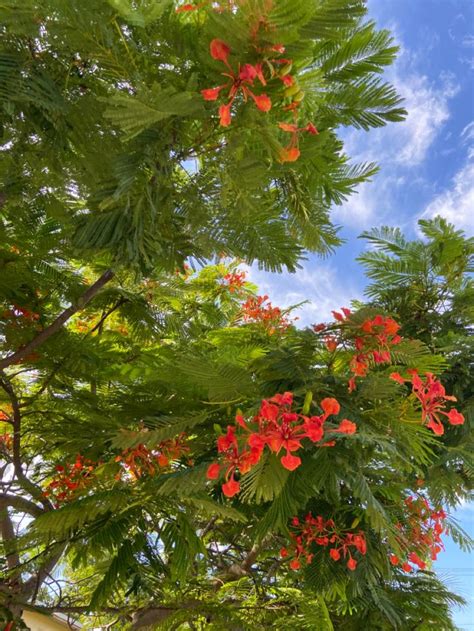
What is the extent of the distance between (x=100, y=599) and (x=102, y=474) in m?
0.53

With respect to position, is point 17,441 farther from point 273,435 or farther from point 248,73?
point 248,73

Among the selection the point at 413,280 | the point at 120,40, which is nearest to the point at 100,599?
the point at 120,40

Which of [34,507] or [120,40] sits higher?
[120,40]

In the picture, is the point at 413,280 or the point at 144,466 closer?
the point at 144,466

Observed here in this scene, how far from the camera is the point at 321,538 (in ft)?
7.47

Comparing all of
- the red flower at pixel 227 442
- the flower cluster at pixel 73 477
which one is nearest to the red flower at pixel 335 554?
the flower cluster at pixel 73 477

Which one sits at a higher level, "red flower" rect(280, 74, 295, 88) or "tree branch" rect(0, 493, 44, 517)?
"red flower" rect(280, 74, 295, 88)

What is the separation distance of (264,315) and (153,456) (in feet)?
4.95

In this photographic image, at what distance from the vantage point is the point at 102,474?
6.98 ft

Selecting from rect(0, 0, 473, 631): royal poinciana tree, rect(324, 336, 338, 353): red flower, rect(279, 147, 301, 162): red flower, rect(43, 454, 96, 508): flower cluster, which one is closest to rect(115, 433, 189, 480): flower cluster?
rect(0, 0, 473, 631): royal poinciana tree

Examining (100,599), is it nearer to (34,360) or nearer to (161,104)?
(34,360)

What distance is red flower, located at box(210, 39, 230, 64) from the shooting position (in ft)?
2.65

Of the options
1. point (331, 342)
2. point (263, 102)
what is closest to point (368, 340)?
point (331, 342)

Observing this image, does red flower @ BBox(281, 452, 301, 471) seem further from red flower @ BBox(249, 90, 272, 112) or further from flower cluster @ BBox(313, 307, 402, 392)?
red flower @ BBox(249, 90, 272, 112)
